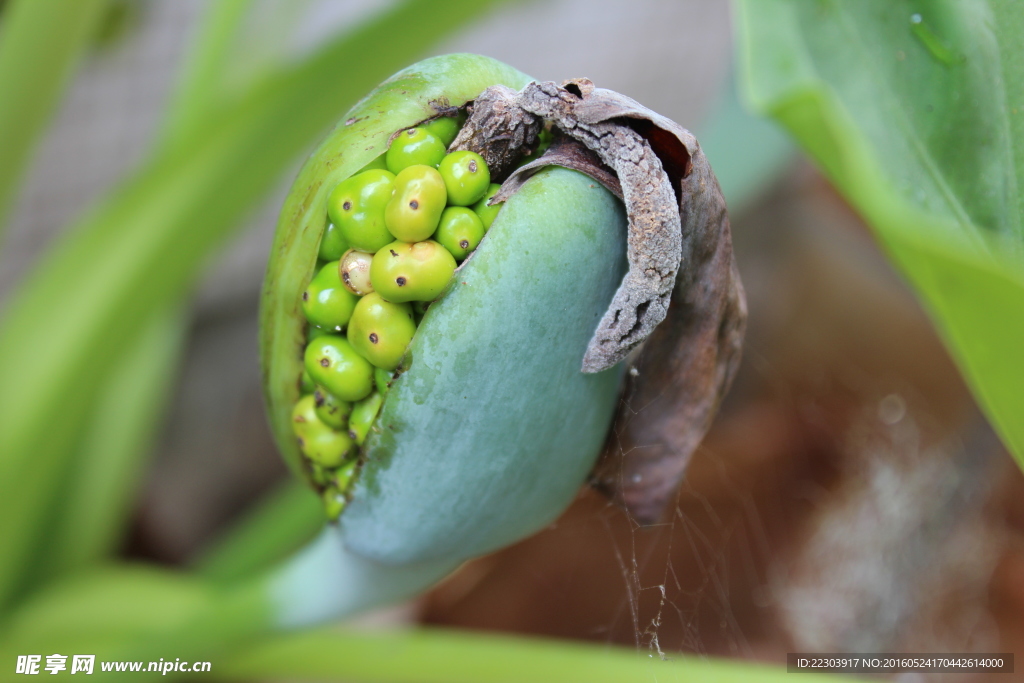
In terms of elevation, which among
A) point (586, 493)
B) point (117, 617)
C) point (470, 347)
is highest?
point (470, 347)

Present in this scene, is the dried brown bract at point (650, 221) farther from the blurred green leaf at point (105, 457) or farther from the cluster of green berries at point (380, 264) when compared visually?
the blurred green leaf at point (105, 457)

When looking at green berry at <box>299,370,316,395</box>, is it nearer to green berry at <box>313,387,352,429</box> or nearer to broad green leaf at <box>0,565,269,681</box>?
green berry at <box>313,387,352,429</box>

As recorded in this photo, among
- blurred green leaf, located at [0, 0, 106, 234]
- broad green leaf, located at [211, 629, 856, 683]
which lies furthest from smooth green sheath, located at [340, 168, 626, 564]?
blurred green leaf, located at [0, 0, 106, 234]

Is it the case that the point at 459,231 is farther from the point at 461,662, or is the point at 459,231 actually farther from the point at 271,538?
the point at 271,538

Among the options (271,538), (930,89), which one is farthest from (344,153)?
(271,538)

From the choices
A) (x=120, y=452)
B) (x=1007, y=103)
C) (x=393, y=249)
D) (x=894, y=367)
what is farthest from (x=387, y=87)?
(x=894, y=367)

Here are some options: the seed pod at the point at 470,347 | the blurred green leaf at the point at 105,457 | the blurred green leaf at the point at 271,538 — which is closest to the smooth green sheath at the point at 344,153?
the seed pod at the point at 470,347

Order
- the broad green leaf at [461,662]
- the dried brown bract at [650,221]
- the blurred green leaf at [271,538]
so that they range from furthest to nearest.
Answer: the blurred green leaf at [271,538], the broad green leaf at [461,662], the dried brown bract at [650,221]

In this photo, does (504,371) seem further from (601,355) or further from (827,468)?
(827,468)
